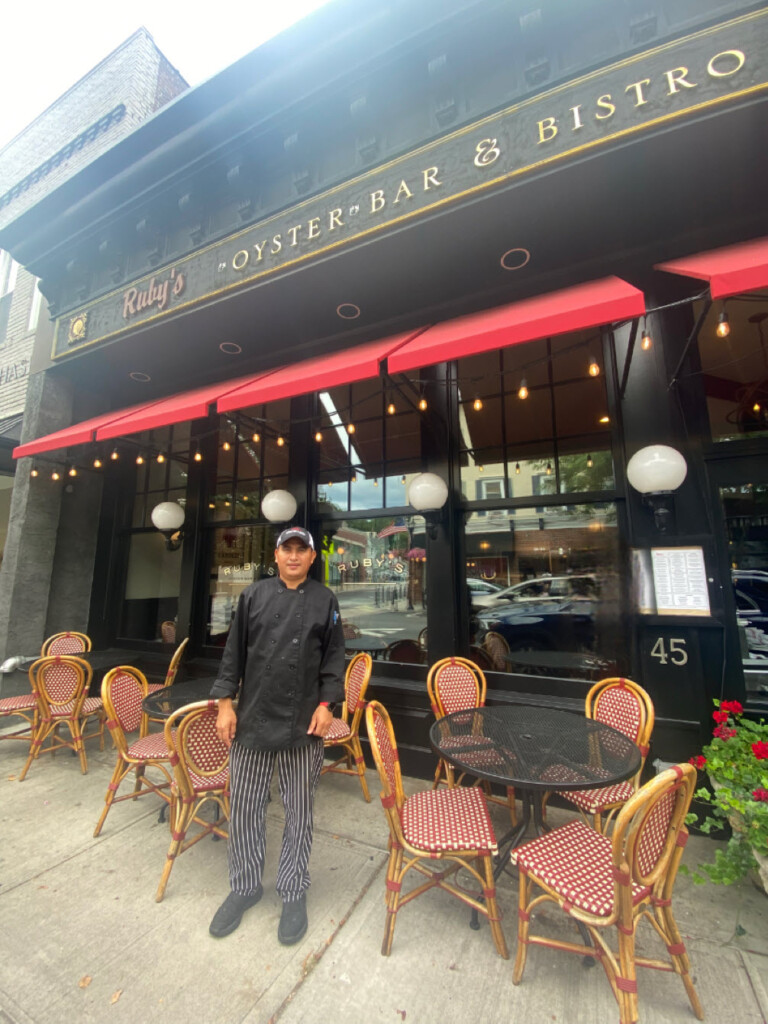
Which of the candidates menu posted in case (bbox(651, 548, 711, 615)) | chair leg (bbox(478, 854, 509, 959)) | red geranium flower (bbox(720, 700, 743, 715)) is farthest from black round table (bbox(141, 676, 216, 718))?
menu posted in case (bbox(651, 548, 711, 615))

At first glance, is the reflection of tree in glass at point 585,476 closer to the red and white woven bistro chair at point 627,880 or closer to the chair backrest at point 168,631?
the red and white woven bistro chair at point 627,880

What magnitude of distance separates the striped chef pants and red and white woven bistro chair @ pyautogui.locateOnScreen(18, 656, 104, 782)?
2.64m

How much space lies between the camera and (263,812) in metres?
2.25

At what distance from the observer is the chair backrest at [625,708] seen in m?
2.62

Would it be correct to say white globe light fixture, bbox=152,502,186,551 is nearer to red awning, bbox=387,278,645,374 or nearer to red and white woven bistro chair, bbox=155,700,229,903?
red and white woven bistro chair, bbox=155,700,229,903

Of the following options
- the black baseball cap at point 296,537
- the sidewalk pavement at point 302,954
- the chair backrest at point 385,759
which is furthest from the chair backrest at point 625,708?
the black baseball cap at point 296,537

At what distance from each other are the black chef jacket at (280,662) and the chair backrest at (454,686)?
4.60 ft

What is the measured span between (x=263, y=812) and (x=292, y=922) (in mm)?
491

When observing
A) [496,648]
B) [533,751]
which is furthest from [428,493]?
[533,751]

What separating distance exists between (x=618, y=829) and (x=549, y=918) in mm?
1219

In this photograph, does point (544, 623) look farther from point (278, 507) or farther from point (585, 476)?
point (278, 507)

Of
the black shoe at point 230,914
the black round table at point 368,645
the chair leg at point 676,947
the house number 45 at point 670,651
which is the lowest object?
the black shoe at point 230,914

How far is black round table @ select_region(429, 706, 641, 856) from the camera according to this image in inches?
82.6

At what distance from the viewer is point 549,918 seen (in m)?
2.18
